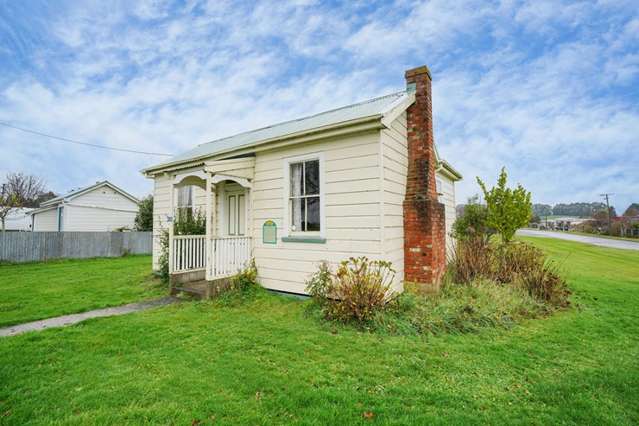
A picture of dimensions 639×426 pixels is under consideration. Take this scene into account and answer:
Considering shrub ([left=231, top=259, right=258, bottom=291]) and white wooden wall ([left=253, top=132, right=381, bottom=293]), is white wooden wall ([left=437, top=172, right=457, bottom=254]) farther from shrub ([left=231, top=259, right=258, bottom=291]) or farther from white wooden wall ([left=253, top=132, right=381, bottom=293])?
shrub ([left=231, top=259, right=258, bottom=291])

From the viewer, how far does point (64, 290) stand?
25.9ft

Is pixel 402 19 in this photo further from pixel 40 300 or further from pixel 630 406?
pixel 40 300

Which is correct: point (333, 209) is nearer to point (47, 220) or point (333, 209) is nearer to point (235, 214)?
point (235, 214)

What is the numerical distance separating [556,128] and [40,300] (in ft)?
69.2

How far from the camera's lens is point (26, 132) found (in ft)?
61.5

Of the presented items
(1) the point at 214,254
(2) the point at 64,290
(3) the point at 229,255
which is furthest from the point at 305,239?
(2) the point at 64,290

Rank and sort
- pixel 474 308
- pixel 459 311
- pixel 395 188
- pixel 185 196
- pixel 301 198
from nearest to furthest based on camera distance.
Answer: pixel 459 311, pixel 474 308, pixel 395 188, pixel 301 198, pixel 185 196

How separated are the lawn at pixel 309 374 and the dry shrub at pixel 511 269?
141 cm

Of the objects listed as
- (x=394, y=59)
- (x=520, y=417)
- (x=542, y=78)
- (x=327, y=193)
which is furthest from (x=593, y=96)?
(x=520, y=417)

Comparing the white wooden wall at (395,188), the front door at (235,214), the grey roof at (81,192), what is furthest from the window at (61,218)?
the white wooden wall at (395,188)

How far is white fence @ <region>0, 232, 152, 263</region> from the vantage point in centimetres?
1366

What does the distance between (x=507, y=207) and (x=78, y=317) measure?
41.2ft

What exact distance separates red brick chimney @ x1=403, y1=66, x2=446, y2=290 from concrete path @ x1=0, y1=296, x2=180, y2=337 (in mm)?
5846

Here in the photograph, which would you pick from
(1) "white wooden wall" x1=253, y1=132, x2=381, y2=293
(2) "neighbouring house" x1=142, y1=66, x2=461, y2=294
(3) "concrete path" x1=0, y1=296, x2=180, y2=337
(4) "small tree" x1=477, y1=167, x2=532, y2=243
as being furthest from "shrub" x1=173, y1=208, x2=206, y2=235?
(4) "small tree" x1=477, y1=167, x2=532, y2=243
